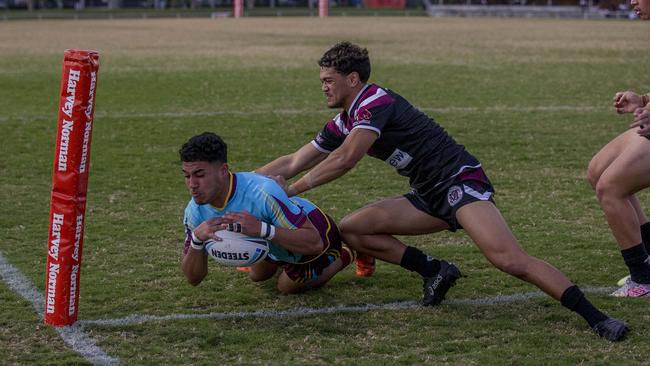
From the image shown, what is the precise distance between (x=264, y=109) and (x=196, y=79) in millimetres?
5532

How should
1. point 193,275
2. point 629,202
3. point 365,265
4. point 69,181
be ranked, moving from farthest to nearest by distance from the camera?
point 365,265
point 629,202
point 193,275
point 69,181

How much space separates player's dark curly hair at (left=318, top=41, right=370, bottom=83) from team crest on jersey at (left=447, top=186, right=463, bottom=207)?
36.7 inches

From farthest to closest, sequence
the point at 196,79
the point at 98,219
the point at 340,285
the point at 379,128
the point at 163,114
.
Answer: the point at 196,79, the point at 163,114, the point at 98,219, the point at 340,285, the point at 379,128

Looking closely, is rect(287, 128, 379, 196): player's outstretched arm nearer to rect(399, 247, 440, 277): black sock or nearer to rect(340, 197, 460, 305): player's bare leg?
rect(340, 197, 460, 305): player's bare leg

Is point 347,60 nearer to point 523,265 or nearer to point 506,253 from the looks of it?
point 506,253

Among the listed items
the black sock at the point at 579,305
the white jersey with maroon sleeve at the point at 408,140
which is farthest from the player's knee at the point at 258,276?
the black sock at the point at 579,305

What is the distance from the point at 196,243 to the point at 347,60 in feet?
4.97

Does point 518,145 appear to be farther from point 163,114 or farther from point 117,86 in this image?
point 117,86

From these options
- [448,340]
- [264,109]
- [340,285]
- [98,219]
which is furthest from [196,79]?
[448,340]

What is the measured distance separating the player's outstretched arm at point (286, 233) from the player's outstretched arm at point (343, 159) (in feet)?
0.90

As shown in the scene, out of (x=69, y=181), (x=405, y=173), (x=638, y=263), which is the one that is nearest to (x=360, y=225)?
(x=405, y=173)

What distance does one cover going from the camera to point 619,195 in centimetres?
654

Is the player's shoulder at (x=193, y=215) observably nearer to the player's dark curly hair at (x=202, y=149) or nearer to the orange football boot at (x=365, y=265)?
the player's dark curly hair at (x=202, y=149)

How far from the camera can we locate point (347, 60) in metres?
6.45
